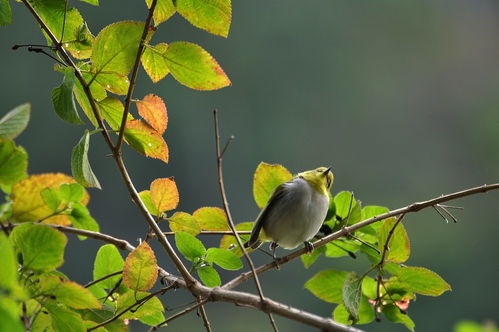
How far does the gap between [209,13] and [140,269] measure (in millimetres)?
184

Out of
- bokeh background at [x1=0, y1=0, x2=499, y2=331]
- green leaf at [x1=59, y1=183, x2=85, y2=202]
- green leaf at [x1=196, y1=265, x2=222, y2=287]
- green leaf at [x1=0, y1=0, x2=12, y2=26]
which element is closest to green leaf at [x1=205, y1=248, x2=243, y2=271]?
green leaf at [x1=196, y1=265, x2=222, y2=287]

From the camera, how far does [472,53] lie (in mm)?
9438

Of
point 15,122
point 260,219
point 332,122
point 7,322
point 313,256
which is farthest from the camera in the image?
point 332,122

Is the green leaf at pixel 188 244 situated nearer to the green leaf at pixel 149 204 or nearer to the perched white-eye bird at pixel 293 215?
the green leaf at pixel 149 204

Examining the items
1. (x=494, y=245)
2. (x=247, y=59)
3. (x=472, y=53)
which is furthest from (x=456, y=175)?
(x=247, y=59)

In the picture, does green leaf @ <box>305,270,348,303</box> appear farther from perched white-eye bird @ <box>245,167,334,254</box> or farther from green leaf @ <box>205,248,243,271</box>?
perched white-eye bird @ <box>245,167,334,254</box>

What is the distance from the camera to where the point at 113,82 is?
451 millimetres

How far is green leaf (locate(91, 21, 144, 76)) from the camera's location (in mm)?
417

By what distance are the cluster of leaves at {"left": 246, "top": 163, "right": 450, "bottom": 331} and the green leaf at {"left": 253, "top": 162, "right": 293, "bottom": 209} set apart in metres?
0.07

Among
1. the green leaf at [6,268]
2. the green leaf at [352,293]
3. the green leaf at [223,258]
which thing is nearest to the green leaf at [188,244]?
the green leaf at [223,258]

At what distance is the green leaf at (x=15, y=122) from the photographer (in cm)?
34

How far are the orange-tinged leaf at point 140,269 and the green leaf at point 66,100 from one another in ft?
0.33

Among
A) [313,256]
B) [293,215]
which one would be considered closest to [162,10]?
[313,256]

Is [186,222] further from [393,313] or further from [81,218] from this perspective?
[393,313]
